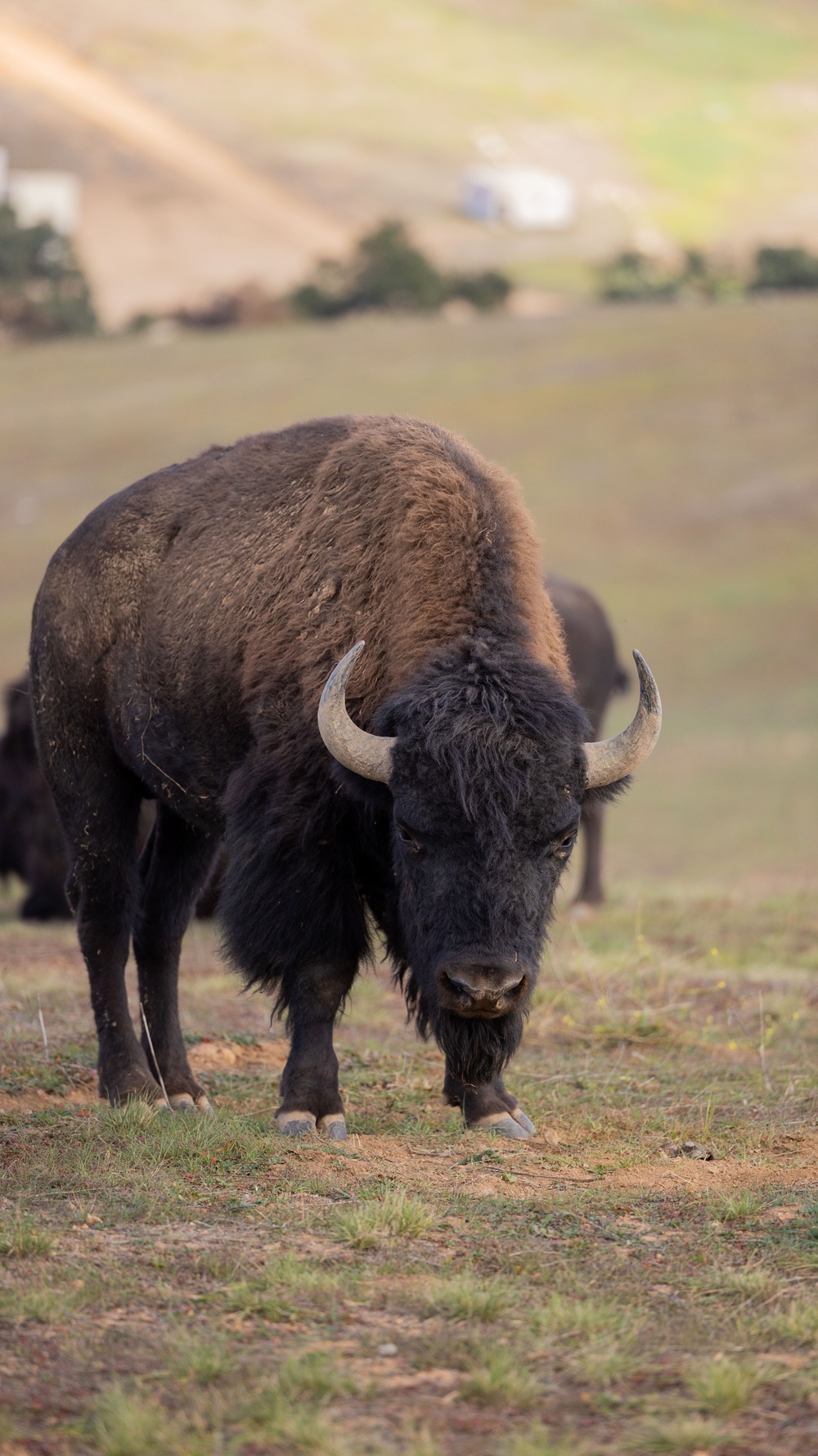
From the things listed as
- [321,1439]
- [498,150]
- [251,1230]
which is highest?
[498,150]

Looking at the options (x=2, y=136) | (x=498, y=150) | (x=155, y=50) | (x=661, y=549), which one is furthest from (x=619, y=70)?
(x=661, y=549)

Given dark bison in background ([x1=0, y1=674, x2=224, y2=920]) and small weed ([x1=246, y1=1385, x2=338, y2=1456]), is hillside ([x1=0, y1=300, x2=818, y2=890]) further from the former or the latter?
small weed ([x1=246, y1=1385, x2=338, y2=1456])

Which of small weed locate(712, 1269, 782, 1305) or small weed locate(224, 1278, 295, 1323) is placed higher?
small weed locate(224, 1278, 295, 1323)

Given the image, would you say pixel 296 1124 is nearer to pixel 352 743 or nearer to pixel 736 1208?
pixel 352 743

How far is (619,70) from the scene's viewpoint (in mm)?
160625

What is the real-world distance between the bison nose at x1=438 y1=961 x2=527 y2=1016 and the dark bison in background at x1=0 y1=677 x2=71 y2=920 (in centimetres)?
840

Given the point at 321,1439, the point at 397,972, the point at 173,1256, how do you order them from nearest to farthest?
the point at 321,1439 → the point at 173,1256 → the point at 397,972

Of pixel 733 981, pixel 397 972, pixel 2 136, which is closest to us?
pixel 397 972

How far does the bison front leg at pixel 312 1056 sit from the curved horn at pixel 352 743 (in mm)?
968

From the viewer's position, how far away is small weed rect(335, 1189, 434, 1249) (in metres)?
4.57

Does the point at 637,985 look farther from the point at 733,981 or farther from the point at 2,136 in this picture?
the point at 2,136

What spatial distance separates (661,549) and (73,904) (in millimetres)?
28359

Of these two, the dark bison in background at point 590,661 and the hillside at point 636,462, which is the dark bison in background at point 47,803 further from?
the hillside at point 636,462

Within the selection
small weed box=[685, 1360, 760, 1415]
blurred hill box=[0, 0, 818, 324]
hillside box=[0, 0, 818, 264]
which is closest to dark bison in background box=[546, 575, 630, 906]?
small weed box=[685, 1360, 760, 1415]
